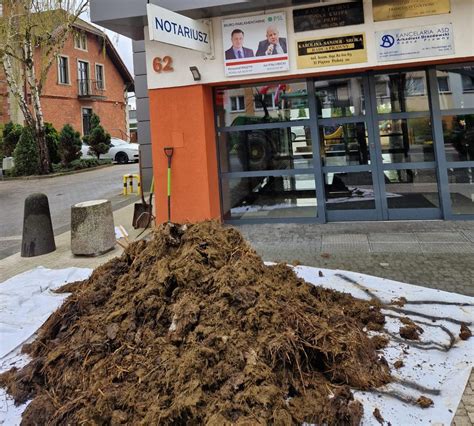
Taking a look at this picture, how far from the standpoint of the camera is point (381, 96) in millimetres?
7348

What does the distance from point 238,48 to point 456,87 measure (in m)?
3.69

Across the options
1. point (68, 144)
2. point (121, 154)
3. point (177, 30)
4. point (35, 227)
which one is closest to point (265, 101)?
point (177, 30)

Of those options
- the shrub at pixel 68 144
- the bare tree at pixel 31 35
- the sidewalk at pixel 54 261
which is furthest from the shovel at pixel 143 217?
the shrub at pixel 68 144

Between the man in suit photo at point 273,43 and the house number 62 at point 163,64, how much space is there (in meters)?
1.56

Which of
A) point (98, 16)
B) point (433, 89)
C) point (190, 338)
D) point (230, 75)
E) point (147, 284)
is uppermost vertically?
point (98, 16)

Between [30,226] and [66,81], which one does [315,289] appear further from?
[66,81]

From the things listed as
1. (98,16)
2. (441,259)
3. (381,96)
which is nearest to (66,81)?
(98,16)

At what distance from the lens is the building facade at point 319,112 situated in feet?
21.7

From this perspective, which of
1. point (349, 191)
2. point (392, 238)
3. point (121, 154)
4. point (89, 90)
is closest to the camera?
point (392, 238)

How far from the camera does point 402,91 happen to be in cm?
726

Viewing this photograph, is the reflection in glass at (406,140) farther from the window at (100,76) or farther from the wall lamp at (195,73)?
the window at (100,76)

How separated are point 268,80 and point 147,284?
16.5ft

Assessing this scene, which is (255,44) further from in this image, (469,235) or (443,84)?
(469,235)

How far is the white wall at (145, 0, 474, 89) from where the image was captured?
6.43m
